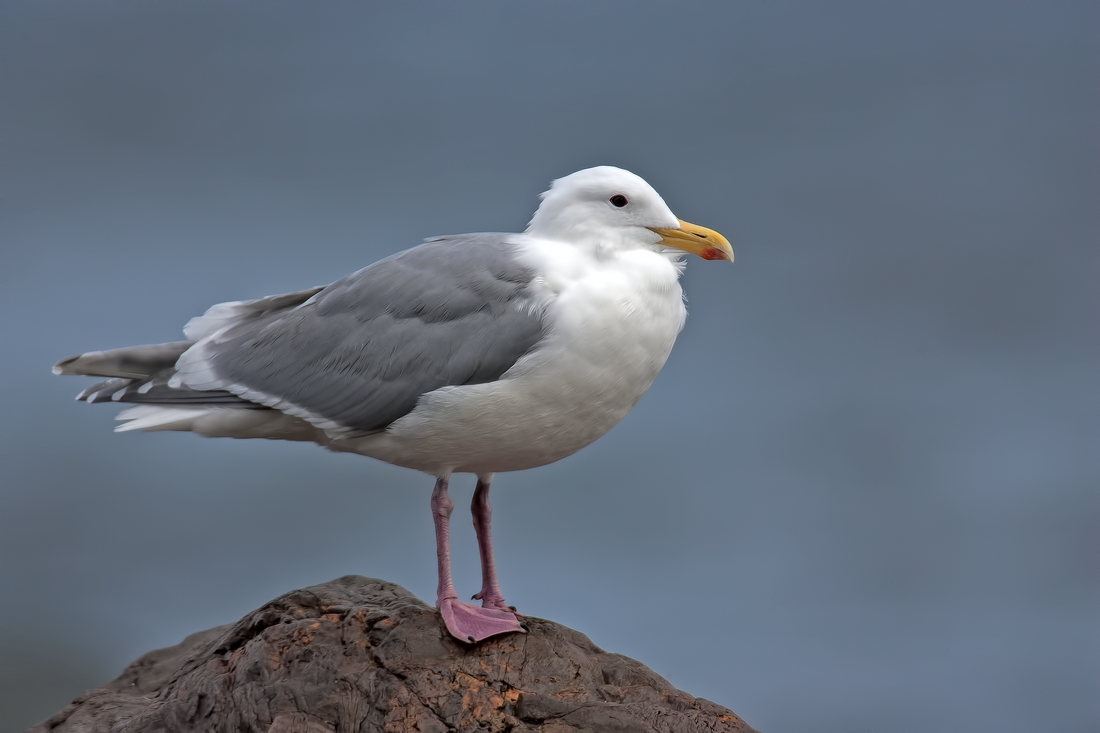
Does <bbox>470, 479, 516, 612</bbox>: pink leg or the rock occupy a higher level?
<bbox>470, 479, 516, 612</bbox>: pink leg

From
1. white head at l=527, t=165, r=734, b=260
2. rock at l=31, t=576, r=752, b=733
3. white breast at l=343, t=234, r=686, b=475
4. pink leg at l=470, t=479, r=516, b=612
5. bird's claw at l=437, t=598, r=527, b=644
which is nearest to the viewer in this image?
rock at l=31, t=576, r=752, b=733

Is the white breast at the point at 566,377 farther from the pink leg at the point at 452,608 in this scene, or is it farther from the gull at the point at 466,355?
the pink leg at the point at 452,608

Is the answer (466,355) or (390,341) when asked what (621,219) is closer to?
(466,355)

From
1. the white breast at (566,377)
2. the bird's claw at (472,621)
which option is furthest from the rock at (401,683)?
the white breast at (566,377)

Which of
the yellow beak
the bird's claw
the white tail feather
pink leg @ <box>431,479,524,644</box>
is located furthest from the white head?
the white tail feather

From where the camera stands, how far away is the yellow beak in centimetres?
400

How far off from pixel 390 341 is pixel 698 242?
4.19 feet

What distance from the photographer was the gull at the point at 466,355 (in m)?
3.71

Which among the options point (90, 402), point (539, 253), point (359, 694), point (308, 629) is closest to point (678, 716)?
point (359, 694)

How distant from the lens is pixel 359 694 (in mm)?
3627

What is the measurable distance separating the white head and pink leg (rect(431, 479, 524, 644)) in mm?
1159

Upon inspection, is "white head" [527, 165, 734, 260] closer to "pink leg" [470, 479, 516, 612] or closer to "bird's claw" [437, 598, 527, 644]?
"pink leg" [470, 479, 516, 612]

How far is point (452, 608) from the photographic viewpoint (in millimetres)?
3889

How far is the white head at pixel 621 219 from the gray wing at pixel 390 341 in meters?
0.29
